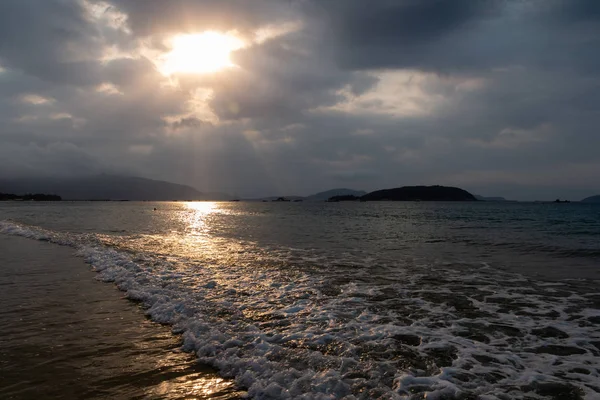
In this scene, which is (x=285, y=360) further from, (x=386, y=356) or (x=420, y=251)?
(x=420, y=251)

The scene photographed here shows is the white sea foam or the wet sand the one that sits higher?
the wet sand

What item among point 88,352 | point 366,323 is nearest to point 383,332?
point 366,323

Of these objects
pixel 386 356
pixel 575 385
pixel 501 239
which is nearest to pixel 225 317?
pixel 386 356

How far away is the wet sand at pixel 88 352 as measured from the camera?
6.21m

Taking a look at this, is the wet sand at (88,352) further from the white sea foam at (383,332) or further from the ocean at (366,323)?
the white sea foam at (383,332)

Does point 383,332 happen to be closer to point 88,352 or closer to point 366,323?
point 366,323

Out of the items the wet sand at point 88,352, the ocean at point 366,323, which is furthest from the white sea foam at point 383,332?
the wet sand at point 88,352

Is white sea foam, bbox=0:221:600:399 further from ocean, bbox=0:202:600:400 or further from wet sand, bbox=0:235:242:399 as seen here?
wet sand, bbox=0:235:242:399

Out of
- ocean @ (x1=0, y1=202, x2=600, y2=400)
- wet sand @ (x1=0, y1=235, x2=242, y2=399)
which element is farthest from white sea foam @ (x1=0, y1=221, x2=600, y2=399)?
wet sand @ (x1=0, y1=235, x2=242, y2=399)

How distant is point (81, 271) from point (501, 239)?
3314 centimetres

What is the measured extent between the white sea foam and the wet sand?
611 millimetres

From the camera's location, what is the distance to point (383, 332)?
920 centimetres

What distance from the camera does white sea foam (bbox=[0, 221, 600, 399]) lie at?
6.65m

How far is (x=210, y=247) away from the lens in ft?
88.1
